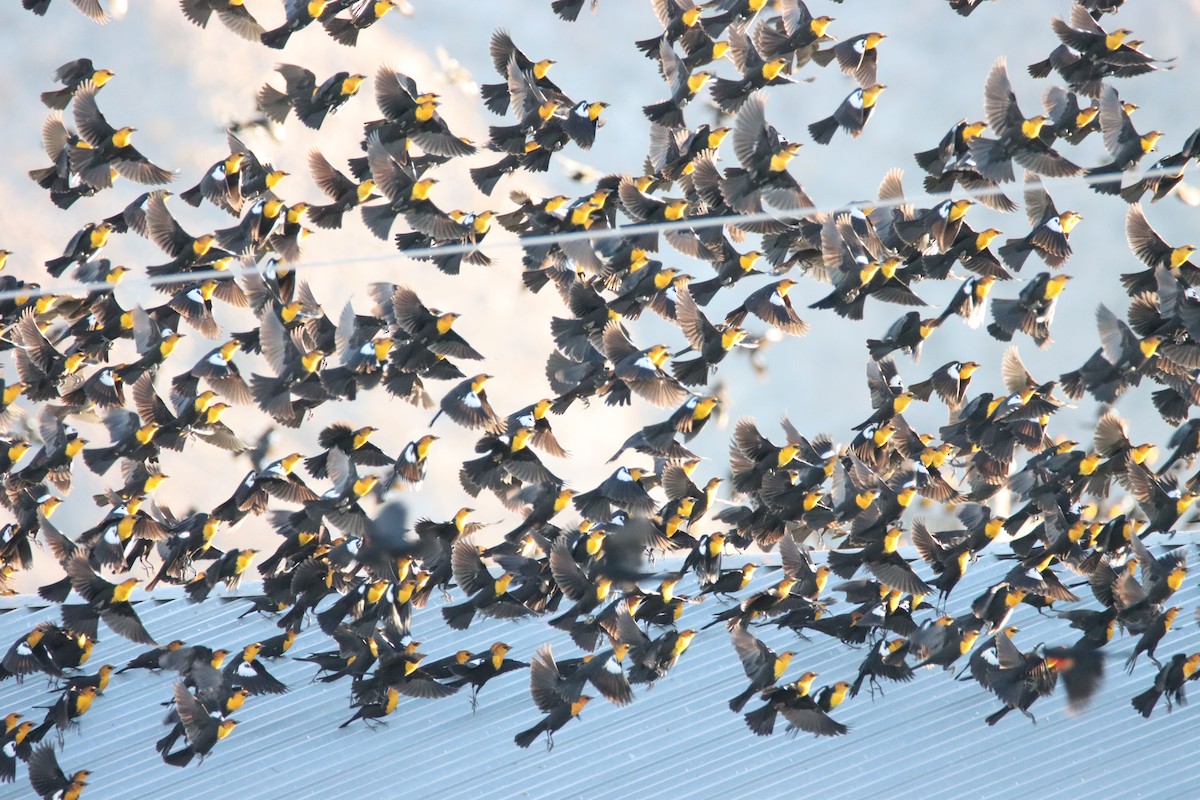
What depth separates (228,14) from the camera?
27.7ft

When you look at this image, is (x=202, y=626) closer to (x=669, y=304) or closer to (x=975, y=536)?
(x=669, y=304)

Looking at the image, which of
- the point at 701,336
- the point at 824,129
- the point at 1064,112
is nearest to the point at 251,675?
the point at 701,336

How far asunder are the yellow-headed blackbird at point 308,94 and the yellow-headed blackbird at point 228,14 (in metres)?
0.30

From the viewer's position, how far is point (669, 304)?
805 centimetres

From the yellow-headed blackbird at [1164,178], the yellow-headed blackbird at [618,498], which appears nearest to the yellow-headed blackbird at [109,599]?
the yellow-headed blackbird at [618,498]

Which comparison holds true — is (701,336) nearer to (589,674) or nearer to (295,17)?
(589,674)

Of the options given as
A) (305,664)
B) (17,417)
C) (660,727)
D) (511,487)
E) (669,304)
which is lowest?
(660,727)

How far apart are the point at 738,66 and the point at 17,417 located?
5038mm

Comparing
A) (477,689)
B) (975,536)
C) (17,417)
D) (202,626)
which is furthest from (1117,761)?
(17,417)

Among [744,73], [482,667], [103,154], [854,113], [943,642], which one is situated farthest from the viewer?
[103,154]

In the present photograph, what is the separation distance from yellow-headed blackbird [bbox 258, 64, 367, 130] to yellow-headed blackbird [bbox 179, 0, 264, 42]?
0.30 meters

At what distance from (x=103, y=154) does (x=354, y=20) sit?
5.48ft

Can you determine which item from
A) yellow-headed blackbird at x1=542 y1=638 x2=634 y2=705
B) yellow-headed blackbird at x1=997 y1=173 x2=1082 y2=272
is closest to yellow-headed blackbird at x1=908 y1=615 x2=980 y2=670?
yellow-headed blackbird at x1=542 y1=638 x2=634 y2=705

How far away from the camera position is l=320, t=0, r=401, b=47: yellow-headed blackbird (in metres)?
8.49
